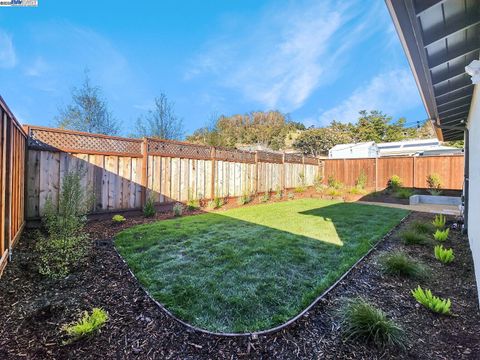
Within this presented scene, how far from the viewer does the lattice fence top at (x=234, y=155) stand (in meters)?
7.45

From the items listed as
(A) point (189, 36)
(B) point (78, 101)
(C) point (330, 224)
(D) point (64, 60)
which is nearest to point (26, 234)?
(C) point (330, 224)

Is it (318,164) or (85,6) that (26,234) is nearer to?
(85,6)

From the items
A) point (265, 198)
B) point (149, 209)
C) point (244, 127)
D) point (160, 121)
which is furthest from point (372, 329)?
point (244, 127)

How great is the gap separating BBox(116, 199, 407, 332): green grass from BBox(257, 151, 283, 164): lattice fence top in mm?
4089

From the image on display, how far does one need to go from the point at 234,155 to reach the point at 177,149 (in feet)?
7.35

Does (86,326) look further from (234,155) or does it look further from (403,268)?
(234,155)

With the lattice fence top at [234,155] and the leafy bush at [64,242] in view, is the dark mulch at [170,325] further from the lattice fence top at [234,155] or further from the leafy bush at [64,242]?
the lattice fence top at [234,155]

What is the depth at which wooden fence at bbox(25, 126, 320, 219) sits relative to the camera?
419cm

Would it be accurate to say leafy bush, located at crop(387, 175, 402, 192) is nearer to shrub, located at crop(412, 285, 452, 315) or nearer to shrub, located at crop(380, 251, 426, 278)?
shrub, located at crop(380, 251, 426, 278)

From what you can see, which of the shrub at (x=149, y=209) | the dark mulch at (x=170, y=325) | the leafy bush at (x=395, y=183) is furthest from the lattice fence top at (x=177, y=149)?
the leafy bush at (x=395, y=183)

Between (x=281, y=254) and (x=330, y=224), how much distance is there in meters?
2.29

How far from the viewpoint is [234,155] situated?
315 inches

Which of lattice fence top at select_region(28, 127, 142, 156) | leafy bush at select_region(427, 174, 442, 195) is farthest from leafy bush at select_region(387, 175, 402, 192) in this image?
lattice fence top at select_region(28, 127, 142, 156)

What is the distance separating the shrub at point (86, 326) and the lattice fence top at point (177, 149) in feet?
14.1
